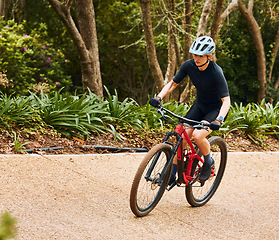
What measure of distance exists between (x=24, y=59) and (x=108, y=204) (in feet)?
33.8

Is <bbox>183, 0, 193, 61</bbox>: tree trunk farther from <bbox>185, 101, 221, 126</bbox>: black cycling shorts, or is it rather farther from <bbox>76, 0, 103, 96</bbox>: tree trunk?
<bbox>185, 101, 221, 126</bbox>: black cycling shorts

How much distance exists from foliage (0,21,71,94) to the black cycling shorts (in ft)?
23.3

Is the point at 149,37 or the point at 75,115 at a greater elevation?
the point at 149,37

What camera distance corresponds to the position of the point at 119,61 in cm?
1908

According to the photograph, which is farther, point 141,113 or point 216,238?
point 141,113

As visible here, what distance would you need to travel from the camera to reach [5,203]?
14.2ft

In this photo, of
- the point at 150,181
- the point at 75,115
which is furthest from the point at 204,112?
the point at 75,115

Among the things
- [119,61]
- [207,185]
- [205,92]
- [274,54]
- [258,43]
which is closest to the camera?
[205,92]

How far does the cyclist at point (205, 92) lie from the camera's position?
13.9 feet

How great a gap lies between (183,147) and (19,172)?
2211 mm

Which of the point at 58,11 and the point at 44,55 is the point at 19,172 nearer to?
the point at 58,11

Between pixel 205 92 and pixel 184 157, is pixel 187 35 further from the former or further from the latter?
pixel 184 157

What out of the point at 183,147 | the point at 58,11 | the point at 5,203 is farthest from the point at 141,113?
the point at 5,203

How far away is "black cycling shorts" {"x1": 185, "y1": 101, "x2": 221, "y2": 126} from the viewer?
452cm
